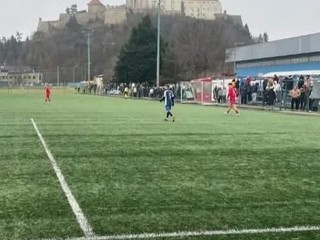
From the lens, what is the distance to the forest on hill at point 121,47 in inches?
3258

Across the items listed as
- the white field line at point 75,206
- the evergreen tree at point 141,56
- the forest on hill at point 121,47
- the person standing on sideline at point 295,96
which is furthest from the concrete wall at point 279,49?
the white field line at point 75,206

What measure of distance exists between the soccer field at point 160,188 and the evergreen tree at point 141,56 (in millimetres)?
66574

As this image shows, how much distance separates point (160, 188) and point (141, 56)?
74.6 meters

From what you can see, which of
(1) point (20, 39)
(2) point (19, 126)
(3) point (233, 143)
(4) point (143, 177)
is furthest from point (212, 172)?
(1) point (20, 39)

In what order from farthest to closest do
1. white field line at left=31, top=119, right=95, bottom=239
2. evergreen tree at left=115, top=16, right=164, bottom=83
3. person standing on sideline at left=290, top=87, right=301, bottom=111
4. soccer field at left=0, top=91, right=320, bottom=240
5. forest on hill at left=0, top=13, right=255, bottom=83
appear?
evergreen tree at left=115, top=16, right=164, bottom=83, forest on hill at left=0, top=13, right=255, bottom=83, person standing on sideline at left=290, top=87, right=301, bottom=111, soccer field at left=0, top=91, right=320, bottom=240, white field line at left=31, top=119, right=95, bottom=239

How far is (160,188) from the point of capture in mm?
9359

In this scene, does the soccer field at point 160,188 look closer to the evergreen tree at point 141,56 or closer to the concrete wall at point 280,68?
the concrete wall at point 280,68

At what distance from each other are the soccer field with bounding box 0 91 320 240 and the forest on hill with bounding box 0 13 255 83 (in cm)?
6504

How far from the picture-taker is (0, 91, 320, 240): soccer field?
22.7 feet

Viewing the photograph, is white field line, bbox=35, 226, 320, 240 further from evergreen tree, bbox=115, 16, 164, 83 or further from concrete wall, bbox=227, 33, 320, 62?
evergreen tree, bbox=115, 16, 164, 83

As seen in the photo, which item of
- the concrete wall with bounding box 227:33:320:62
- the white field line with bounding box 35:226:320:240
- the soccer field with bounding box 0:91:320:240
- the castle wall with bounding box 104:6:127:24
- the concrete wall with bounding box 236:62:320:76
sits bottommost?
the soccer field with bounding box 0:91:320:240

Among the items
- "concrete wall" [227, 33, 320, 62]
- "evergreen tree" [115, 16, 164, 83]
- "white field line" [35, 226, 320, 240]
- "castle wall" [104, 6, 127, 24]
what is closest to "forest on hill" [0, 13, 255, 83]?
"evergreen tree" [115, 16, 164, 83]

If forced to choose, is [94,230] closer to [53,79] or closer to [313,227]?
[313,227]

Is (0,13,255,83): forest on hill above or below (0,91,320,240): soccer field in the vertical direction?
above
